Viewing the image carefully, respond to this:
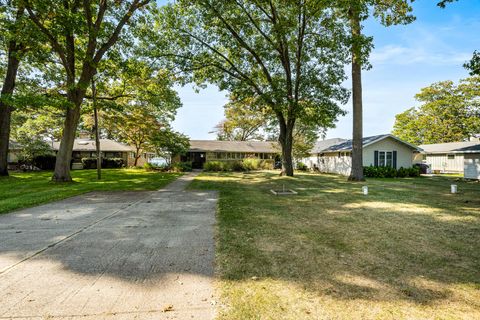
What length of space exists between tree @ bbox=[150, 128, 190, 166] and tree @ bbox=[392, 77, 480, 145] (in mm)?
41630

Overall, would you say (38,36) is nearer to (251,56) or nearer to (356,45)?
(251,56)

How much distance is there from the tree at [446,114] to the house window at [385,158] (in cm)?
2619

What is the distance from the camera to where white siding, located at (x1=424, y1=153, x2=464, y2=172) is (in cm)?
2800

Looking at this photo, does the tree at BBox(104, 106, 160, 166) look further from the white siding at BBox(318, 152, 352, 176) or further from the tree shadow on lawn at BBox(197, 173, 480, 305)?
the tree shadow on lawn at BBox(197, 173, 480, 305)

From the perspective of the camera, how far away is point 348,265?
11.9 ft

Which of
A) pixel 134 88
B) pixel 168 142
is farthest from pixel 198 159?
pixel 134 88

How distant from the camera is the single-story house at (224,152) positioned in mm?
34781

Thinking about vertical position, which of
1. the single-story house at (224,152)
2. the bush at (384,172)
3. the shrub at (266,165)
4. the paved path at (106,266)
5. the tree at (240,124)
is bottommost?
the paved path at (106,266)

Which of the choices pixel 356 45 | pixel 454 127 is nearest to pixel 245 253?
pixel 356 45

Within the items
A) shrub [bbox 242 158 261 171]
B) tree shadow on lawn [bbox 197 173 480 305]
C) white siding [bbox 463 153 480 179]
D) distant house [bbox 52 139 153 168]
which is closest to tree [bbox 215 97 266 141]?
shrub [bbox 242 158 261 171]

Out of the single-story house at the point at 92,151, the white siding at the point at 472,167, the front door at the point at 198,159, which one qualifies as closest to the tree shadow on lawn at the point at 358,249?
the white siding at the point at 472,167

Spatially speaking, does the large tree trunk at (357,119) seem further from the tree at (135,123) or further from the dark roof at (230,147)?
the tree at (135,123)

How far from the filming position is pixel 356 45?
1434cm

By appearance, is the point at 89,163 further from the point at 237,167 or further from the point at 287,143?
the point at 287,143
